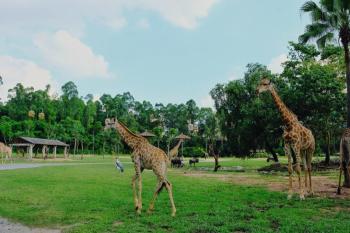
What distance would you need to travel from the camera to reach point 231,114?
41500 mm

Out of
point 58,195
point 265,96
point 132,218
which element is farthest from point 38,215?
point 265,96

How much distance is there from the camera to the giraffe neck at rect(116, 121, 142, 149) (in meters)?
11.7

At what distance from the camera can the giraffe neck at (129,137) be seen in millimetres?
11744

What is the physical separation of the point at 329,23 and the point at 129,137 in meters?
12.3

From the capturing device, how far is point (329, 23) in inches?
747

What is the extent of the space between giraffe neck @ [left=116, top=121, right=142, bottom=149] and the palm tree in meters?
10.8

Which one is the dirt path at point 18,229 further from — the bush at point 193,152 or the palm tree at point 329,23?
the bush at point 193,152

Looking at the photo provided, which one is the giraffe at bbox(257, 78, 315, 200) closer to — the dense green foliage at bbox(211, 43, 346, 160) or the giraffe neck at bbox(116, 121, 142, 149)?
the giraffe neck at bbox(116, 121, 142, 149)

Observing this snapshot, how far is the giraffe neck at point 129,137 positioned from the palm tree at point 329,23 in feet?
35.4

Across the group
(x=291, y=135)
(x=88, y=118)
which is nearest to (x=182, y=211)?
(x=291, y=135)

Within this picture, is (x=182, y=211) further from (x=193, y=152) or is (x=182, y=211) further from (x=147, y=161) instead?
(x=193, y=152)

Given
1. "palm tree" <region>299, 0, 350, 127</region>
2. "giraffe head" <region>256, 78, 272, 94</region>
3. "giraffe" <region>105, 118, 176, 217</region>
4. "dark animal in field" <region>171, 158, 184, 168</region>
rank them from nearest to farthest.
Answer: "giraffe" <region>105, 118, 176, 217</region> → "giraffe head" <region>256, 78, 272, 94</region> → "palm tree" <region>299, 0, 350, 127</region> → "dark animal in field" <region>171, 158, 184, 168</region>

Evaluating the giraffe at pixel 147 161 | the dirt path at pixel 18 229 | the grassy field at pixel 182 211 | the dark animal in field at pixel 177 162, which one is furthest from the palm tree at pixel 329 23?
the dark animal in field at pixel 177 162

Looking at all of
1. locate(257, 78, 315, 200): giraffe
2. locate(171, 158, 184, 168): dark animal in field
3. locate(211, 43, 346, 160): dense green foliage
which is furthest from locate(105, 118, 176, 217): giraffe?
locate(171, 158, 184, 168): dark animal in field
